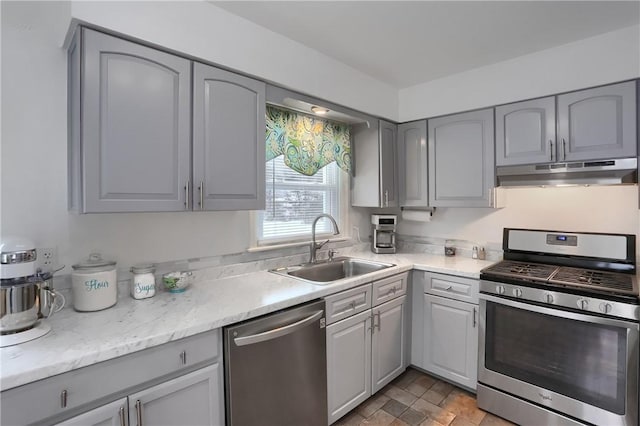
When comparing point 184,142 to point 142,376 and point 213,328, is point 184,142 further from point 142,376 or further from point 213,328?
point 142,376

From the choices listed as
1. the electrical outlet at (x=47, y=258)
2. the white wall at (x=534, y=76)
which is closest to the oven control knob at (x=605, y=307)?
the white wall at (x=534, y=76)

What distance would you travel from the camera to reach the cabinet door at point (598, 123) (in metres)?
1.95

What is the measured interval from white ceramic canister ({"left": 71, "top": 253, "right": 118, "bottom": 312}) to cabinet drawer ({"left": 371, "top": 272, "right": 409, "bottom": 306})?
1534 millimetres

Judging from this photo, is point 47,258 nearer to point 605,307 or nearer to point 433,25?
point 433,25

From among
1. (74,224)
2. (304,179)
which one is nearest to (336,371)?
(304,179)

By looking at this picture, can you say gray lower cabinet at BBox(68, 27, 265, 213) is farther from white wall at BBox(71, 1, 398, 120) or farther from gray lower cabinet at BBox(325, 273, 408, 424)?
gray lower cabinet at BBox(325, 273, 408, 424)

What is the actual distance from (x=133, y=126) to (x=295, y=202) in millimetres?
1378

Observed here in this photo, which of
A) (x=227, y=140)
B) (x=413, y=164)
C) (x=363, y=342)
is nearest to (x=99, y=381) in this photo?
(x=227, y=140)

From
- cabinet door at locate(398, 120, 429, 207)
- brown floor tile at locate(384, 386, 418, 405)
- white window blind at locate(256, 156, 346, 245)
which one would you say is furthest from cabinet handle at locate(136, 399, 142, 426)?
cabinet door at locate(398, 120, 429, 207)

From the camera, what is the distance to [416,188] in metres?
2.93

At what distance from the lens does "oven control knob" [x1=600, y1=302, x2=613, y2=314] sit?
1728 mm

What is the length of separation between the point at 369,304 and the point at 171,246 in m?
1.31

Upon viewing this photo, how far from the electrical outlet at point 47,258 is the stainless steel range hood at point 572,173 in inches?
111

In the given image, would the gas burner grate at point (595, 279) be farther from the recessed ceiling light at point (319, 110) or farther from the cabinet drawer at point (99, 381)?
the cabinet drawer at point (99, 381)
